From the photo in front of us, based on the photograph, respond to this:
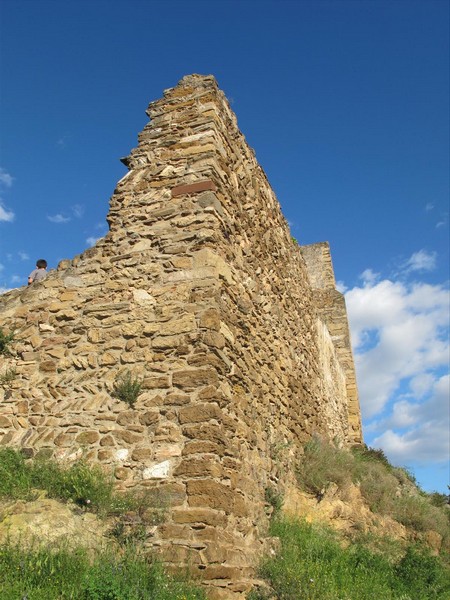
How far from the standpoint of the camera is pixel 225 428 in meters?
5.14

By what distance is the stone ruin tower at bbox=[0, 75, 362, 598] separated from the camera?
15.9ft

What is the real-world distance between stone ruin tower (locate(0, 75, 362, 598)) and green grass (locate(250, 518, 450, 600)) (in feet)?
1.05

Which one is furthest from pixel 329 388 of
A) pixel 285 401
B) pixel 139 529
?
pixel 139 529

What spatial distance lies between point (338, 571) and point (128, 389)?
9.42ft

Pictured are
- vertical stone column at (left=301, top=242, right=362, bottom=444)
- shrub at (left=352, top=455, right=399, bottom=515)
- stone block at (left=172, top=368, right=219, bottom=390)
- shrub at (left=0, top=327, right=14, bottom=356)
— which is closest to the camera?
stone block at (left=172, top=368, right=219, bottom=390)

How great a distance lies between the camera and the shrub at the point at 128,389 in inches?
209

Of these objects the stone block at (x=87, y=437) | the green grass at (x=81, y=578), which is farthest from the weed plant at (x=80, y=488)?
the green grass at (x=81, y=578)

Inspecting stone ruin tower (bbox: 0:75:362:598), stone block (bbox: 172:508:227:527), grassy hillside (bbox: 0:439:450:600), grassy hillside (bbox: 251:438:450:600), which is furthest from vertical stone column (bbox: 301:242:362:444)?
stone block (bbox: 172:508:227:527)

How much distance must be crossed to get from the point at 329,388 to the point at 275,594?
319 inches

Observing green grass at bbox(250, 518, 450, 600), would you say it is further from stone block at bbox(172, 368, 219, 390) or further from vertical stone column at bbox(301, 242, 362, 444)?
vertical stone column at bbox(301, 242, 362, 444)

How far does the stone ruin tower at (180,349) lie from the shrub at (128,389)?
0.19 ft

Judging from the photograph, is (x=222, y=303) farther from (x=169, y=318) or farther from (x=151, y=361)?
(x=151, y=361)

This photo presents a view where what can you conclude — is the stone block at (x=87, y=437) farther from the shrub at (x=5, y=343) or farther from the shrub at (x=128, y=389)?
the shrub at (x=5, y=343)

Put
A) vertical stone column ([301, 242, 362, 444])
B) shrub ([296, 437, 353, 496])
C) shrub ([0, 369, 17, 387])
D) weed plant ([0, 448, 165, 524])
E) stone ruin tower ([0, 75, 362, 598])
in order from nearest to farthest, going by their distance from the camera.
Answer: weed plant ([0, 448, 165, 524])
stone ruin tower ([0, 75, 362, 598])
shrub ([0, 369, 17, 387])
shrub ([296, 437, 353, 496])
vertical stone column ([301, 242, 362, 444])
